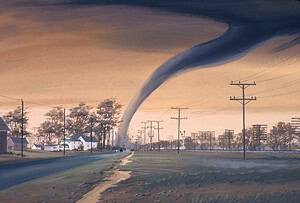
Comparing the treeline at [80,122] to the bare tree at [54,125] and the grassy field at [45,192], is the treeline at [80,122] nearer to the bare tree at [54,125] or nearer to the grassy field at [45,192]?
the bare tree at [54,125]

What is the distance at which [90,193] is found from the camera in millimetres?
23484

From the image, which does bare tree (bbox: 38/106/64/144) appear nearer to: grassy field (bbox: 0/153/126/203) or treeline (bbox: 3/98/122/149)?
treeline (bbox: 3/98/122/149)

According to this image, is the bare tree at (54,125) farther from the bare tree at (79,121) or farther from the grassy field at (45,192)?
the grassy field at (45,192)

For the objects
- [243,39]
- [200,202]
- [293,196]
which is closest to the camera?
[243,39]

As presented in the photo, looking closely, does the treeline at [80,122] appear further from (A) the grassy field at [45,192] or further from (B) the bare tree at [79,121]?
(A) the grassy field at [45,192]

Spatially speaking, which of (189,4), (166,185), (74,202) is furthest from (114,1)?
(166,185)

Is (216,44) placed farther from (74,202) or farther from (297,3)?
(74,202)

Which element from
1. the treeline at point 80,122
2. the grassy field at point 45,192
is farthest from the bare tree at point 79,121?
the grassy field at point 45,192

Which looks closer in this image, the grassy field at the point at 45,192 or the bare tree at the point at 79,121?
the grassy field at the point at 45,192

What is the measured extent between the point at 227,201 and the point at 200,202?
0.83 metres

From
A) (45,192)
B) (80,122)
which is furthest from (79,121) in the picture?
Result: (45,192)

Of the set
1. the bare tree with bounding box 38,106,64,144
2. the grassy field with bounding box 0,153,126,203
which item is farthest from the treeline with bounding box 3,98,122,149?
the grassy field with bounding box 0,153,126,203

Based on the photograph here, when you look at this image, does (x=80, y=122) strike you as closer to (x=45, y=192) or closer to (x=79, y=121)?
(x=79, y=121)

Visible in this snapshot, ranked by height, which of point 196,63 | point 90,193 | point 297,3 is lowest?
point 90,193
